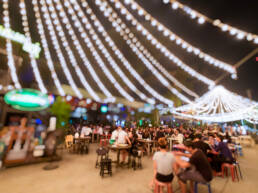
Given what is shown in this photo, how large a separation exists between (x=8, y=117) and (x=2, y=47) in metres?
6.24

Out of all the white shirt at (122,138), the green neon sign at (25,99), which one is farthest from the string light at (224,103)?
the green neon sign at (25,99)

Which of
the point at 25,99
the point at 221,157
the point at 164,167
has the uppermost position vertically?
the point at 25,99

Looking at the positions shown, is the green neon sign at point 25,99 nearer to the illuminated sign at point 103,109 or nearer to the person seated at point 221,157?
the person seated at point 221,157

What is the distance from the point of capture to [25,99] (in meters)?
5.19

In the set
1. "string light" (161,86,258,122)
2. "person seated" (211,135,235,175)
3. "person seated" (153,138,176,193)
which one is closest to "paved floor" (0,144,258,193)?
"person seated" (211,135,235,175)

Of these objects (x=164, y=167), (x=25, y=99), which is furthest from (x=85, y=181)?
(x=25, y=99)

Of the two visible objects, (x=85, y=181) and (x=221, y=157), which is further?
(x=221, y=157)

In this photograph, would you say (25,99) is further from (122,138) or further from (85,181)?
(122,138)

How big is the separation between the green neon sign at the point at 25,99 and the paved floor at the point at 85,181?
7.37 feet

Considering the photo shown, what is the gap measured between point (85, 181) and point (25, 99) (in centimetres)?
376

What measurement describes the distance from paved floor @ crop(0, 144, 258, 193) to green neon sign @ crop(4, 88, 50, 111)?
225 centimetres

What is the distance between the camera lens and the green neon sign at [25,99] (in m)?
5.03

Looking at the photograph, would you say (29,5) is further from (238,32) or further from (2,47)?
(2,47)

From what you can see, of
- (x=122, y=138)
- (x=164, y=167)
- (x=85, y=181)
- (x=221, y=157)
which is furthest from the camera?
(x=122, y=138)
